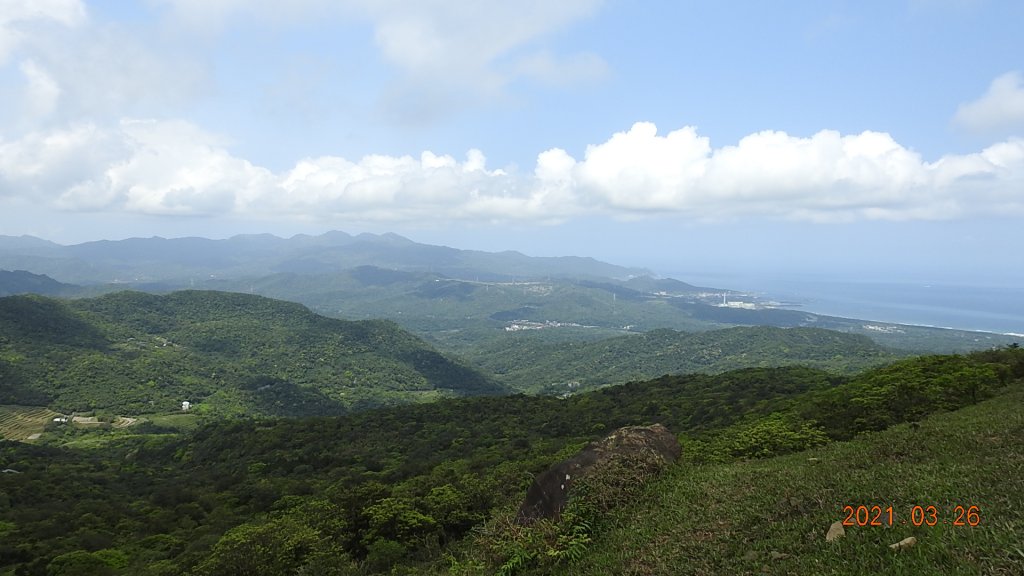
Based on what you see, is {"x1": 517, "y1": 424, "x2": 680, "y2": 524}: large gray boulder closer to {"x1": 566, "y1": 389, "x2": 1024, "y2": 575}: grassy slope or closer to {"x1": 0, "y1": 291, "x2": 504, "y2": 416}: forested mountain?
{"x1": 566, "y1": 389, "x2": 1024, "y2": 575}: grassy slope

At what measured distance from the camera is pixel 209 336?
7736 inches

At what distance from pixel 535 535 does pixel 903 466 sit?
367 inches

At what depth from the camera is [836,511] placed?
959cm

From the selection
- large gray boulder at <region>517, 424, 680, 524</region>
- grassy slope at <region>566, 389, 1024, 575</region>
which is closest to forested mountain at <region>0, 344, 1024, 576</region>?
grassy slope at <region>566, 389, 1024, 575</region>

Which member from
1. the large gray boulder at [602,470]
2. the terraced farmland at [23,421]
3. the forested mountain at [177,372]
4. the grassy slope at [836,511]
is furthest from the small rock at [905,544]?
the forested mountain at [177,372]

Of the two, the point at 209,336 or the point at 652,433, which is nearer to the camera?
the point at 652,433

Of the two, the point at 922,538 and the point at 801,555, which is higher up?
the point at 922,538

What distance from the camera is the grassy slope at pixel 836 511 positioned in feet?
23.7

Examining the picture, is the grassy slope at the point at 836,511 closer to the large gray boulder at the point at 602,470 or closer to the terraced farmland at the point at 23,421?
the large gray boulder at the point at 602,470

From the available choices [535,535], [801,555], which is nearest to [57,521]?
[535,535]

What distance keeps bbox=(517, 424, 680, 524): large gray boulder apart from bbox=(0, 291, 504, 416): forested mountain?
14350 cm

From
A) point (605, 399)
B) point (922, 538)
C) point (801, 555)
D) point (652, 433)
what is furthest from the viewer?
point (605, 399)

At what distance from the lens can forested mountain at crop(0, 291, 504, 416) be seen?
127 metres

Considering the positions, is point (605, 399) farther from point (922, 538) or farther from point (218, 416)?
point (218, 416)
